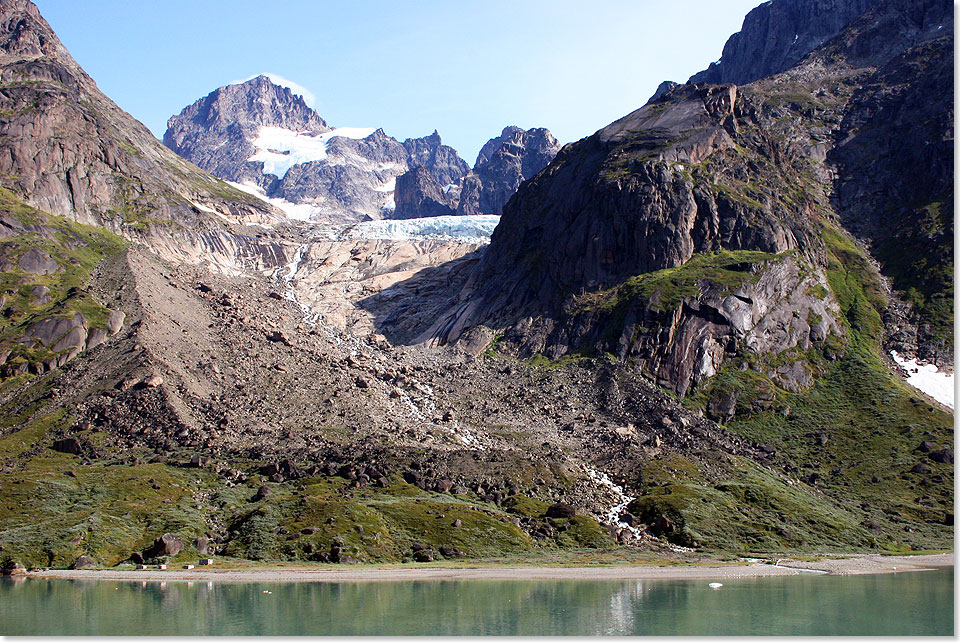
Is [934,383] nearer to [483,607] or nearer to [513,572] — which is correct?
[513,572]

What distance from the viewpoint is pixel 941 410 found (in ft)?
584

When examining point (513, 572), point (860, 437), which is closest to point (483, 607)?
point (513, 572)

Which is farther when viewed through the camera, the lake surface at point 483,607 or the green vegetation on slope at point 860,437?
the green vegetation on slope at point 860,437

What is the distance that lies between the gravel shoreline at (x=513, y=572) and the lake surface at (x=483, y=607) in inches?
140

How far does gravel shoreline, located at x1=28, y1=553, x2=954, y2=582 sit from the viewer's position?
107562 millimetres

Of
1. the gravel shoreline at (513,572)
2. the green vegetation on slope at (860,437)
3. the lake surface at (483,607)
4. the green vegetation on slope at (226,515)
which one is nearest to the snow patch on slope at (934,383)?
the green vegetation on slope at (860,437)

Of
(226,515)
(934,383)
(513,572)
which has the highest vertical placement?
(934,383)

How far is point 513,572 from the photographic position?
116 m

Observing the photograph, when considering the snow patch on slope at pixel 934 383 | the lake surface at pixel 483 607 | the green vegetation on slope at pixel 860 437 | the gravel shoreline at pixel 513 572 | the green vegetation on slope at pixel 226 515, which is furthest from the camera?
the snow patch on slope at pixel 934 383

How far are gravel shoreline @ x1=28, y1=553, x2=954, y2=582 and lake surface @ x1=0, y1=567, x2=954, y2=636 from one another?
11.6ft

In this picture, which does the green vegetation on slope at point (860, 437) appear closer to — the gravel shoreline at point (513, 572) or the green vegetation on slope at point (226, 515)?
the gravel shoreline at point (513, 572)

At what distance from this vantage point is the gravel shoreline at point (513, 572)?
107562 mm

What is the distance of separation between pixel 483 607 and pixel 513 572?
27.8m

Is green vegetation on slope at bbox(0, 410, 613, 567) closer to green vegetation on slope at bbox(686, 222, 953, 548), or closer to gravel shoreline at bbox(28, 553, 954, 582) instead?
gravel shoreline at bbox(28, 553, 954, 582)
